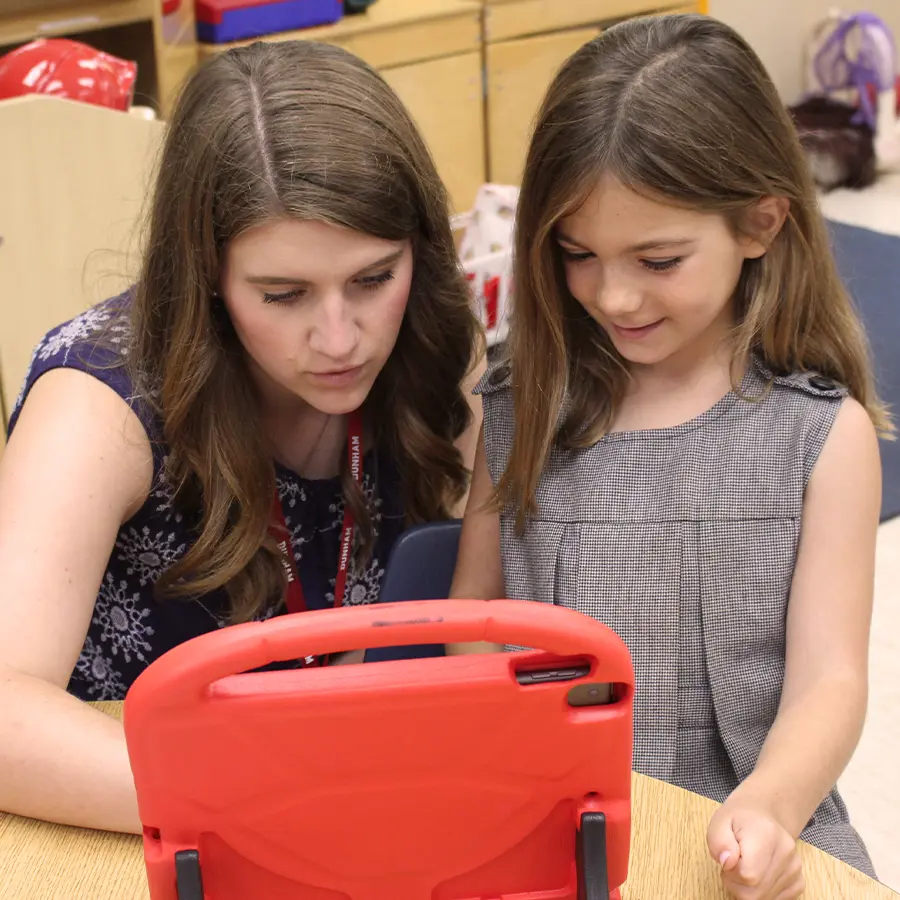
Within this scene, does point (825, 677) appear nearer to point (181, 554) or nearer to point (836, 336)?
point (836, 336)

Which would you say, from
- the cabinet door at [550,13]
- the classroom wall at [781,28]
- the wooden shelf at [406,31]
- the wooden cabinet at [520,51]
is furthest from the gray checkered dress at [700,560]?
the classroom wall at [781,28]

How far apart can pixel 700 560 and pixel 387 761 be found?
0.56 metres

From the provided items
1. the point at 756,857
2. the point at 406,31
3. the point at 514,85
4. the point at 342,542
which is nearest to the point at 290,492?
the point at 342,542

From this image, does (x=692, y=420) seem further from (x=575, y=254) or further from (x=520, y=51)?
(x=520, y=51)

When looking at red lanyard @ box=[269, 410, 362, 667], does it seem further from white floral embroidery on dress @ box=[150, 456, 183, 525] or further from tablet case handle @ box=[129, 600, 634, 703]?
tablet case handle @ box=[129, 600, 634, 703]

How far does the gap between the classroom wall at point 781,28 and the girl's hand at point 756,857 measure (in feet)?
13.0

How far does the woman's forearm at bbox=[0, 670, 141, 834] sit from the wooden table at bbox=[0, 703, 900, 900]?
16 millimetres

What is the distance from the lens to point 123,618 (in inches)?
51.3

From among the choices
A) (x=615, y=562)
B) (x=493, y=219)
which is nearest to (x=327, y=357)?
(x=615, y=562)

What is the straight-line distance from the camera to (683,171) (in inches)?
40.8

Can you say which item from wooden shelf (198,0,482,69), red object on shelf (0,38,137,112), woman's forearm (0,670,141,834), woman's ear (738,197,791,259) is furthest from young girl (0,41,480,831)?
wooden shelf (198,0,482,69)

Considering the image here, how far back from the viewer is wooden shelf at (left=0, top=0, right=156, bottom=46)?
2.36 meters

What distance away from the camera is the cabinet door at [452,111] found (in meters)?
3.24

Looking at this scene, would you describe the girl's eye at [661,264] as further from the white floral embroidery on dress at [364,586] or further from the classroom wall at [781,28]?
the classroom wall at [781,28]
